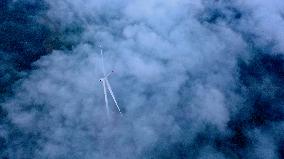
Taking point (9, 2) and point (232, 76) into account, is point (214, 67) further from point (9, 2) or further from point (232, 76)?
point (9, 2)

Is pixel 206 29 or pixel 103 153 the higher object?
pixel 206 29

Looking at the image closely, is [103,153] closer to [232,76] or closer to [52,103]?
[52,103]

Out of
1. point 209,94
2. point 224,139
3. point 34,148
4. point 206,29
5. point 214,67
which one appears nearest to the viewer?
point 34,148

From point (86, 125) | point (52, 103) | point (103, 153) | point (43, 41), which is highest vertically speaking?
point (43, 41)

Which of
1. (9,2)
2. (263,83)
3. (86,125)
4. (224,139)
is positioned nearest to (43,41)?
(9,2)

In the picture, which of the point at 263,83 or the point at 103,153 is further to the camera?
the point at 263,83

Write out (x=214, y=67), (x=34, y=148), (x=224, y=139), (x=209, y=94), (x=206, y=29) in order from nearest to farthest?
(x=34, y=148) → (x=224, y=139) → (x=209, y=94) → (x=214, y=67) → (x=206, y=29)

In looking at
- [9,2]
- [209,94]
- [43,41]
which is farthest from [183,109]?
[9,2]
